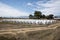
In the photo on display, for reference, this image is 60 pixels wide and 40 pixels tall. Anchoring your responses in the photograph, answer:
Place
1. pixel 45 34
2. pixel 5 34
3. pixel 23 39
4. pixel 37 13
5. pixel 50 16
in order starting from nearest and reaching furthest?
pixel 5 34 → pixel 23 39 → pixel 45 34 → pixel 50 16 → pixel 37 13

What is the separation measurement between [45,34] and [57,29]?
2148 millimetres

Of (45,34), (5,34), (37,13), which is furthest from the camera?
(37,13)

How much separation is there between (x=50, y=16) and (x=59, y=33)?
183 feet

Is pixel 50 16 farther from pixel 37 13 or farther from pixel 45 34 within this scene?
pixel 45 34

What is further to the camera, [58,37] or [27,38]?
[58,37]

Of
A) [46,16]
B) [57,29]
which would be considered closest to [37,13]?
[46,16]

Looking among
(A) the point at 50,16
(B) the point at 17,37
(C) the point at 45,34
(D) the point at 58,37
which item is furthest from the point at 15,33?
(A) the point at 50,16

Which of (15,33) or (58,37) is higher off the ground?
(15,33)

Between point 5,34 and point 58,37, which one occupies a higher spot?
point 5,34

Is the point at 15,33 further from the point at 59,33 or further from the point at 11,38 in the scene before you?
the point at 59,33

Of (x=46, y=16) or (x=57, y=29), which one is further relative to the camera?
(x=46, y=16)

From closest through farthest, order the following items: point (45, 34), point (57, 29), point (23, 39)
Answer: point (23, 39), point (45, 34), point (57, 29)

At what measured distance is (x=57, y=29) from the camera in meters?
18.4

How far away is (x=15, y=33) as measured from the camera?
1505 cm
